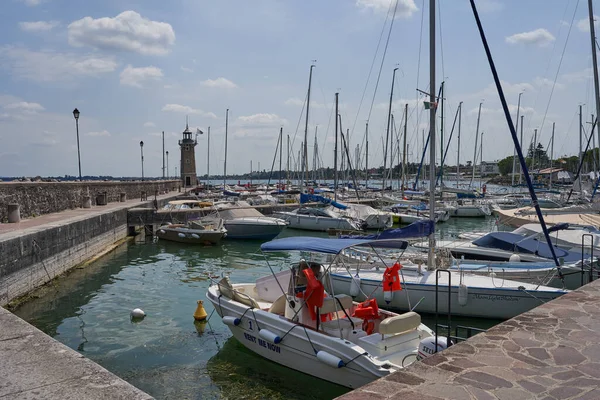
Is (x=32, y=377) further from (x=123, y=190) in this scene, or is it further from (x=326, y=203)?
(x=123, y=190)

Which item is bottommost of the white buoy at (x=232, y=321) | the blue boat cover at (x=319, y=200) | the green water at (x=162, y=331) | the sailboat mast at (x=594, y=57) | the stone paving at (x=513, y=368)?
the green water at (x=162, y=331)

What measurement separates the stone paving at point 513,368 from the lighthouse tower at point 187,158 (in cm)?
7897

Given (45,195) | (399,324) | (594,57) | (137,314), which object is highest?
(594,57)

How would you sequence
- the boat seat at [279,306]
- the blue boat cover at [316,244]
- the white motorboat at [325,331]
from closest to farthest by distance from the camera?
the white motorboat at [325,331] → the blue boat cover at [316,244] → the boat seat at [279,306]

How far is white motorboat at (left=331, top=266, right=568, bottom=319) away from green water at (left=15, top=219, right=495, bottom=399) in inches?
15.2

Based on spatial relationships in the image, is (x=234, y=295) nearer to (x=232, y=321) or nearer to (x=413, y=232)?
(x=232, y=321)

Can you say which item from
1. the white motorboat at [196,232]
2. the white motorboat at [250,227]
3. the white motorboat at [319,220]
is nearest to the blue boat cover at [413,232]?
the white motorboat at [196,232]

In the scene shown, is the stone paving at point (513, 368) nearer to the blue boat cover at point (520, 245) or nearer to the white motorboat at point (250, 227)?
the blue boat cover at point (520, 245)

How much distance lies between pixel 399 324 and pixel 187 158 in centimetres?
7734

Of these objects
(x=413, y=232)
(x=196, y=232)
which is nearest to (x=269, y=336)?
(x=413, y=232)

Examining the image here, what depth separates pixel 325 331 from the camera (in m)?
8.78

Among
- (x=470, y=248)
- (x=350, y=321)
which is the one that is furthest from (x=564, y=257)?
(x=350, y=321)

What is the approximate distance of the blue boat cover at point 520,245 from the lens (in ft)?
50.0

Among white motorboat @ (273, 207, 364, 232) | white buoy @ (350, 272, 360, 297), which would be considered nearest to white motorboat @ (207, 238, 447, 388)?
white buoy @ (350, 272, 360, 297)
